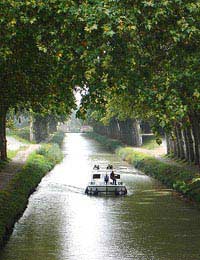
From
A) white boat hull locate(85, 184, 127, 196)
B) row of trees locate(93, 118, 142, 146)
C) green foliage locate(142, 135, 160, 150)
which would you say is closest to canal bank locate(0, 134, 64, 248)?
white boat hull locate(85, 184, 127, 196)

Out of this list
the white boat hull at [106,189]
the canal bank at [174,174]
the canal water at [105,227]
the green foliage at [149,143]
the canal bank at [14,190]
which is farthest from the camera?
the green foliage at [149,143]

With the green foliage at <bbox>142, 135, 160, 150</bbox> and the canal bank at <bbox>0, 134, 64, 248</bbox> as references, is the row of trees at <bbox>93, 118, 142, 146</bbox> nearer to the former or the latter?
the green foliage at <bbox>142, 135, 160, 150</bbox>

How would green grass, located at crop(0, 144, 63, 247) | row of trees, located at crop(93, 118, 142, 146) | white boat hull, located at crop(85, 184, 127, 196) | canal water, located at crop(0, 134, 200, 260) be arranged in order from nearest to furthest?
canal water, located at crop(0, 134, 200, 260) → green grass, located at crop(0, 144, 63, 247) → white boat hull, located at crop(85, 184, 127, 196) → row of trees, located at crop(93, 118, 142, 146)

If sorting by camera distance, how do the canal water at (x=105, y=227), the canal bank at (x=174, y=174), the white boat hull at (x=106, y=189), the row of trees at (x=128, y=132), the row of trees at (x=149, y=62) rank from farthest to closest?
the row of trees at (x=128, y=132), the white boat hull at (x=106, y=189), the canal bank at (x=174, y=174), the canal water at (x=105, y=227), the row of trees at (x=149, y=62)

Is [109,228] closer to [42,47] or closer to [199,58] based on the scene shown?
[199,58]

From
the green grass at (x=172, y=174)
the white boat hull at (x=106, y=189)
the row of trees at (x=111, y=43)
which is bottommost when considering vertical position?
the white boat hull at (x=106, y=189)

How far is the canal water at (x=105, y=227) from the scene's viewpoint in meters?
22.2

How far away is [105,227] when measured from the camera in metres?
27.6

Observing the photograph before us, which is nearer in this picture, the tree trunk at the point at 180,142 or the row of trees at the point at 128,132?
the tree trunk at the point at 180,142

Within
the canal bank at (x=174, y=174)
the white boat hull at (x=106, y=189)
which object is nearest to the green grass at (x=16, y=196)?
the white boat hull at (x=106, y=189)

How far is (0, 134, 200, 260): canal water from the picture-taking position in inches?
875

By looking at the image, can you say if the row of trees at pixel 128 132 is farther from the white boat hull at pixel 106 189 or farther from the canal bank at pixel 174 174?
the white boat hull at pixel 106 189

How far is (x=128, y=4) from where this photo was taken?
58.1 feet

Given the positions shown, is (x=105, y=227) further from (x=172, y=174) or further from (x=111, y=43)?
(x=172, y=174)
